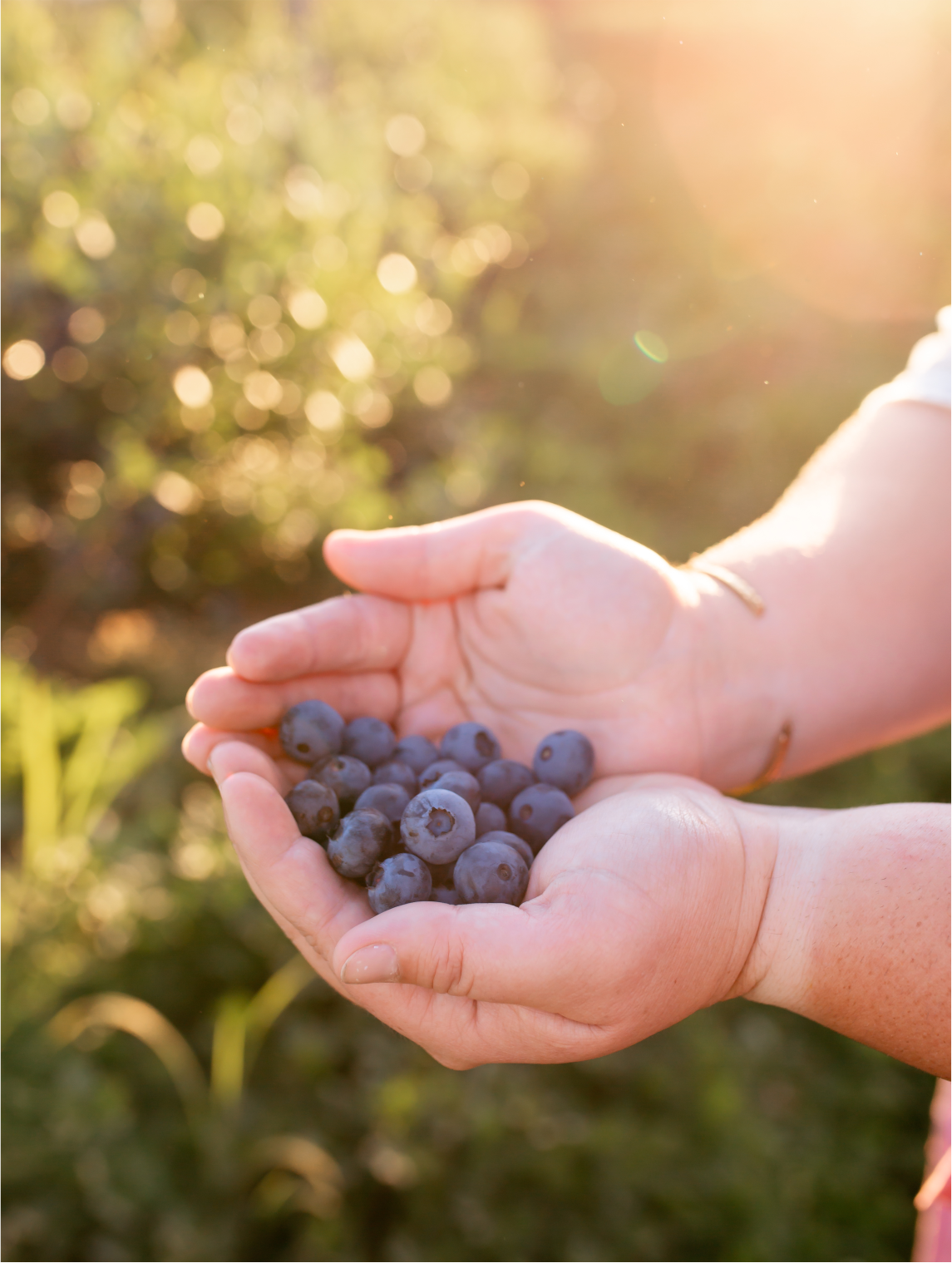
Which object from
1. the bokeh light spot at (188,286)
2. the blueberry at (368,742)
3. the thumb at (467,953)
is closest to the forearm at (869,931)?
the thumb at (467,953)

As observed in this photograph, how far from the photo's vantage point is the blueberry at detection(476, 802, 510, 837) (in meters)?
1.45

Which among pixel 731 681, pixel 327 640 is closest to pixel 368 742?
pixel 327 640

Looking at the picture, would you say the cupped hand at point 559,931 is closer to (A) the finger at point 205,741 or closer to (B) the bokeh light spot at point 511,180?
(A) the finger at point 205,741

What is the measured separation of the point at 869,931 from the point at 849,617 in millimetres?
658

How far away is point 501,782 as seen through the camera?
1.53 m

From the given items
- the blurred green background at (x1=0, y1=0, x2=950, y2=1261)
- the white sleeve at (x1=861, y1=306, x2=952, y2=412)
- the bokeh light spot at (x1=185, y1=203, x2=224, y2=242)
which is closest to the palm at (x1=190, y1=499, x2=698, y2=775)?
the white sleeve at (x1=861, y1=306, x2=952, y2=412)

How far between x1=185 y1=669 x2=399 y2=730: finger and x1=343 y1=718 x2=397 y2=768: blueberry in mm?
117

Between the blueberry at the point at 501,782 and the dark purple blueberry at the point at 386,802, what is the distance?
154 mm

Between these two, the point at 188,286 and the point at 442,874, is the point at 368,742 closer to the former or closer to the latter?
the point at 442,874

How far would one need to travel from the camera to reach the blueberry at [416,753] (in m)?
1.58

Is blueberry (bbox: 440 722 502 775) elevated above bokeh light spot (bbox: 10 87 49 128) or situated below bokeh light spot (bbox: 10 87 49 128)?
below

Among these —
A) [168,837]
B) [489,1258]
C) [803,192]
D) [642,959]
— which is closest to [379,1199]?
[489,1258]

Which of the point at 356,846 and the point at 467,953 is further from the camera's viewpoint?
the point at 356,846

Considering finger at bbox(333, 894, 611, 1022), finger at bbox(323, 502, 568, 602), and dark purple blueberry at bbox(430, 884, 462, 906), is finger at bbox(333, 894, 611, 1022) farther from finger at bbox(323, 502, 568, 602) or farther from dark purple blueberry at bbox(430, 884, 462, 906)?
finger at bbox(323, 502, 568, 602)
